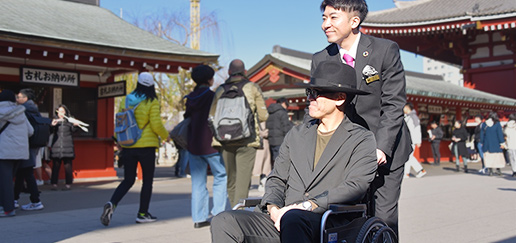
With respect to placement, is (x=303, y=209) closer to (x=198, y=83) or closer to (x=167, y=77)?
(x=198, y=83)

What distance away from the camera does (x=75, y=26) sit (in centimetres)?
1327

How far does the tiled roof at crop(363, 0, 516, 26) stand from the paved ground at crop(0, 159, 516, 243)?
971cm

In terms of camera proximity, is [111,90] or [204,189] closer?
[204,189]

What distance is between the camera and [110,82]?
1410 centimetres

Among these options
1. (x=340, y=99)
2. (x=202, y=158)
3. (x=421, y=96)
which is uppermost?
(x=421, y=96)

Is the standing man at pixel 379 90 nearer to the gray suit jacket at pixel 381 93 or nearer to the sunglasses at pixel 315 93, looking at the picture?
the gray suit jacket at pixel 381 93

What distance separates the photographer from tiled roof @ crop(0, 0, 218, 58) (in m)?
11.5

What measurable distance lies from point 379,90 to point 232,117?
2.65m

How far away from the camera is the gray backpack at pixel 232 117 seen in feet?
20.2

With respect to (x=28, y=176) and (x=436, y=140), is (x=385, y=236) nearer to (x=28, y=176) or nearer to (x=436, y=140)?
(x=28, y=176)

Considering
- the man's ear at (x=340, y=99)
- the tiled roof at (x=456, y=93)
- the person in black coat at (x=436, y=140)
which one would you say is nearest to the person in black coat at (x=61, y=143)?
the man's ear at (x=340, y=99)

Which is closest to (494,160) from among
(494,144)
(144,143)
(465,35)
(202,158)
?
(494,144)

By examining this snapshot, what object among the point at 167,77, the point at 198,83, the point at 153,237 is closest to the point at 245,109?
the point at 198,83

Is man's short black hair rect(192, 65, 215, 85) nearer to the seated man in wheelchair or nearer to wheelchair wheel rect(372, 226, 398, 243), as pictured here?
the seated man in wheelchair
